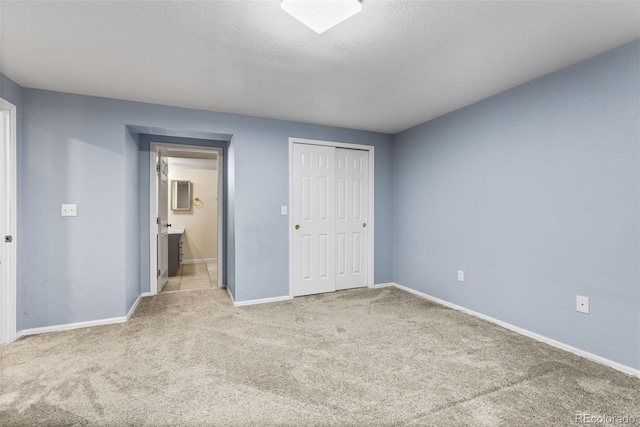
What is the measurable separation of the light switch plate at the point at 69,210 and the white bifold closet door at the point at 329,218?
2330mm

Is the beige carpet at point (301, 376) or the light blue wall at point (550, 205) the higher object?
the light blue wall at point (550, 205)

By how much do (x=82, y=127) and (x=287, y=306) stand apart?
2.91 m

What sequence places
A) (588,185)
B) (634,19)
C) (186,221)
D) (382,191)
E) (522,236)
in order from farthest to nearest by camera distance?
(186,221) → (382,191) → (522,236) → (588,185) → (634,19)

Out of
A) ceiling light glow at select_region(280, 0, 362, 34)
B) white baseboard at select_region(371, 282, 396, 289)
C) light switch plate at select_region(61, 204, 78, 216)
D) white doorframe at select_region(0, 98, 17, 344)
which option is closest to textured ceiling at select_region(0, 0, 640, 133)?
ceiling light glow at select_region(280, 0, 362, 34)

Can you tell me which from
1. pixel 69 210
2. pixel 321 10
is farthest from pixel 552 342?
pixel 69 210

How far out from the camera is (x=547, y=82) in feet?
8.37

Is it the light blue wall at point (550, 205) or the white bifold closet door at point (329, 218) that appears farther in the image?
the white bifold closet door at point (329, 218)

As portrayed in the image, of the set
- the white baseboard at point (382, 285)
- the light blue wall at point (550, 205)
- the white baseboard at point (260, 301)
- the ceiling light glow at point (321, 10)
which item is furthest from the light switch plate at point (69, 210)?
the light blue wall at point (550, 205)

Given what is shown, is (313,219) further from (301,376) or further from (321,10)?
(321,10)

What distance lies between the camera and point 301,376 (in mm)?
2061

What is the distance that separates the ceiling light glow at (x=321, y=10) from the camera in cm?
161

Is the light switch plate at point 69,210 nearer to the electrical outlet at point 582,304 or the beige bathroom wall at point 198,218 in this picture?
the beige bathroom wall at point 198,218

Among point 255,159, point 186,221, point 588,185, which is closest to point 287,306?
point 255,159

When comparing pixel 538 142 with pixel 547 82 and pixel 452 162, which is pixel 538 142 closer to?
pixel 547 82
